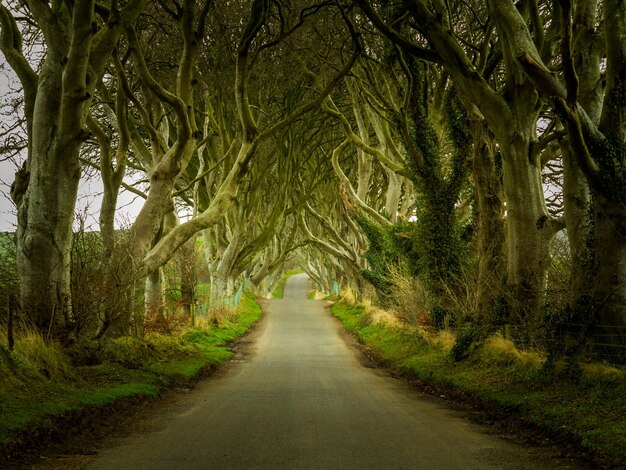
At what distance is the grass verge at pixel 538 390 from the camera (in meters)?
6.56

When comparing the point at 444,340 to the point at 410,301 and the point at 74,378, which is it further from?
the point at 74,378

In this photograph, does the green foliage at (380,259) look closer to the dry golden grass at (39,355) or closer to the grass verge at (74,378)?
the grass verge at (74,378)

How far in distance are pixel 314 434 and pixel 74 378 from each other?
406 centimetres

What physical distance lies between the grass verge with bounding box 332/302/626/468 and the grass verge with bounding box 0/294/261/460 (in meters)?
5.28

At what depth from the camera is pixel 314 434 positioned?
7.39 m

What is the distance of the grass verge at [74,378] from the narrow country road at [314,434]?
2.69ft

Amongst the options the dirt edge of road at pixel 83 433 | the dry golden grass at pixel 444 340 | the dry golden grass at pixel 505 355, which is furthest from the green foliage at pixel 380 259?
the dirt edge of road at pixel 83 433

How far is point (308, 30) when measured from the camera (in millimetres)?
19984

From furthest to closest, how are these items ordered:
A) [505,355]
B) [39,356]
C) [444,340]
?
[444,340], [505,355], [39,356]

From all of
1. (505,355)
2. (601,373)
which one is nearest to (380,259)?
(505,355)

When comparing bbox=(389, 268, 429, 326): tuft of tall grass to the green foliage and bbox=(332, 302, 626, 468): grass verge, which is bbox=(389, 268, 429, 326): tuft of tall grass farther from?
bbox=(332, 302, 626, 468): grass verge

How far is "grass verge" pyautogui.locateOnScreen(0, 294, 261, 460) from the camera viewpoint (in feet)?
22.2

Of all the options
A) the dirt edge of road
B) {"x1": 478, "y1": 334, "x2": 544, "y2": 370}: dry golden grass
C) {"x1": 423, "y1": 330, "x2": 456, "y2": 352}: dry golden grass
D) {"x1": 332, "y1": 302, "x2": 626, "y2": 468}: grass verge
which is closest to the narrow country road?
the dirt edge of road

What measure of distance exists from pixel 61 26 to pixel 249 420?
761cm
